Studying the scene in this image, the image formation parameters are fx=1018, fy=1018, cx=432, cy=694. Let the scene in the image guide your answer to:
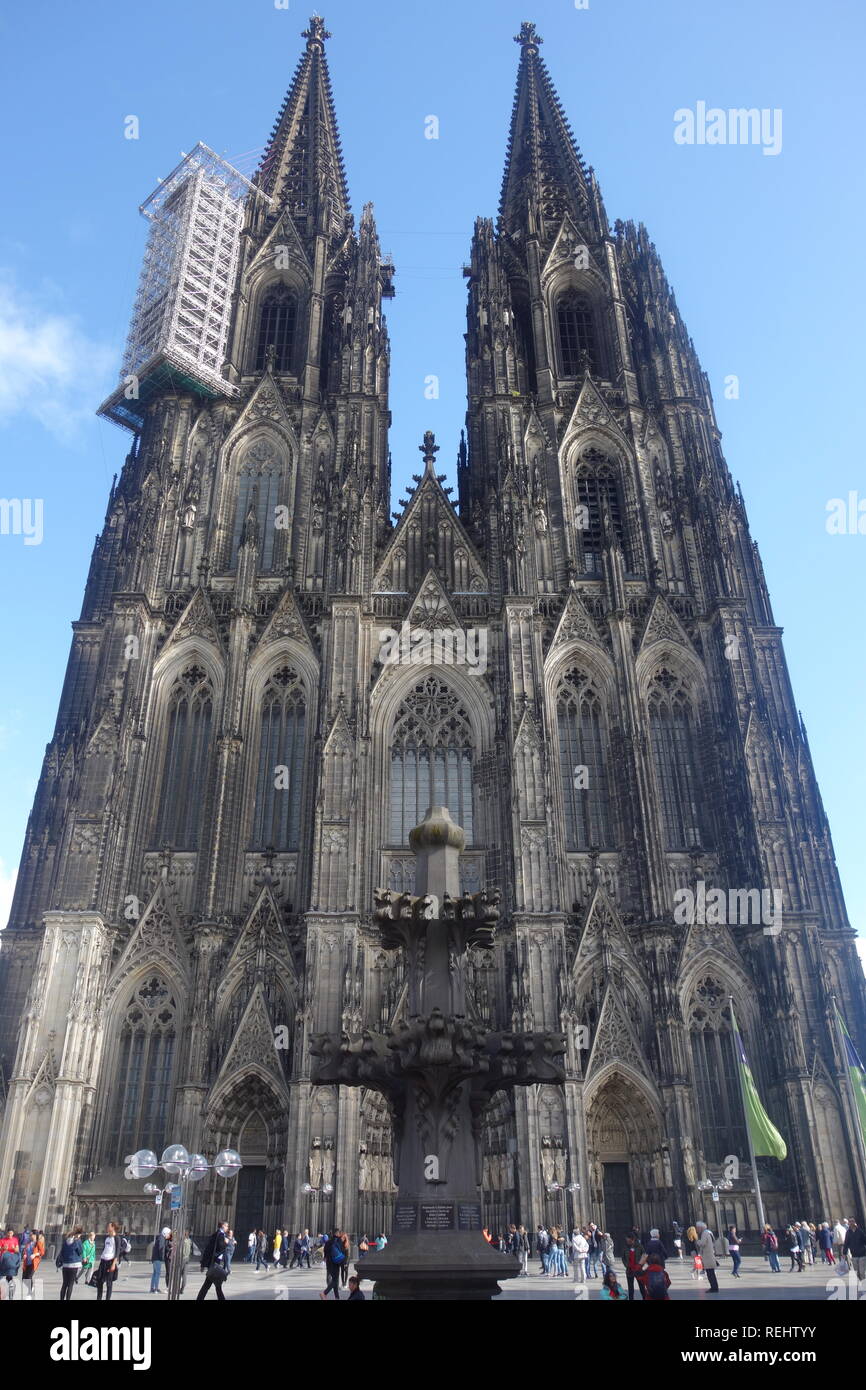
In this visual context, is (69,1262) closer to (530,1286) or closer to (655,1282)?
(530,1286)

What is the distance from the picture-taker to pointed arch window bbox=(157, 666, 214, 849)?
3194 centimetres

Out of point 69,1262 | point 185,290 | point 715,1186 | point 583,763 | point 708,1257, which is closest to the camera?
point 69,1262

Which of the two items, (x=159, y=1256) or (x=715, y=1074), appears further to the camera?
(x=715, y=1074)

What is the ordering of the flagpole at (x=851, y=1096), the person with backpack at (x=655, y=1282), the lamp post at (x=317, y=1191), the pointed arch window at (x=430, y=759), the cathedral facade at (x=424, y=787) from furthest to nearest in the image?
1. the pointed arch window at (x=430, y=759)
2. the cathedral facade at (x=424, y=787)
3. the flagpole at (x=851, y=1096)
4. the lamp post at (x=317, y=1191)
5. the person with backpack at (x=655, y=1282)

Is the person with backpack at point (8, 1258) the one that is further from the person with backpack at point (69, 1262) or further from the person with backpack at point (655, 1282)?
the person with backpack at point (655, 1282)

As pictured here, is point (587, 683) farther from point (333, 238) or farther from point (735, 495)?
point (333, 238)

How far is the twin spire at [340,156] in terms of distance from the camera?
155ft

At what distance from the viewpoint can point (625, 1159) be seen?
2825 centimetres

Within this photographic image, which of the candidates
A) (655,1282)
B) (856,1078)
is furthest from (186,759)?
(655,1282)

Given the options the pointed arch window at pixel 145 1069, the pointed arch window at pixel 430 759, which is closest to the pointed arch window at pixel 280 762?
the pointed arch window at pixel 430 759

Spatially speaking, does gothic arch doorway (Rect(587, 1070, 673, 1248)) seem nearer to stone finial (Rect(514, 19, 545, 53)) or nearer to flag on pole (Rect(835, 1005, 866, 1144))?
flag on pole (Rect(835, 1005, 866, 1144))

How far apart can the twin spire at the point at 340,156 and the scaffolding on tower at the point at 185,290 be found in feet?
7.89

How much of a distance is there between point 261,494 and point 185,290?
36.1 ft
